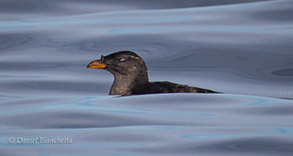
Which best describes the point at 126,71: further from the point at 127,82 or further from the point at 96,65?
the point at 96,65

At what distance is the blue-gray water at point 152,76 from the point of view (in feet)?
22.7

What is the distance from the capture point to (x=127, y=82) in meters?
10.4

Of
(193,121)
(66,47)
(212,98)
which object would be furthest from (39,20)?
(193,121)

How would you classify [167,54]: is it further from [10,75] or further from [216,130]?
[216,130]

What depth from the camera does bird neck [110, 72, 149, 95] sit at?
1033cm

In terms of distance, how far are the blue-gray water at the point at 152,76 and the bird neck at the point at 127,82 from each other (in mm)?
202

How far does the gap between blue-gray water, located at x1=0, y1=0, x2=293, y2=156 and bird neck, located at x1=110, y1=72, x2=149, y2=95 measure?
7.9 inches

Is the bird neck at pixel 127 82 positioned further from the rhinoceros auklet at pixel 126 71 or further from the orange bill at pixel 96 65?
the orange bill at pixel 96 65

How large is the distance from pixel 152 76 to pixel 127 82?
1778 millimetres

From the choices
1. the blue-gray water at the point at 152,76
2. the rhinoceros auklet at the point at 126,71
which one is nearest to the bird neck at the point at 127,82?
the rhinoceros auklet at the point at 126,71

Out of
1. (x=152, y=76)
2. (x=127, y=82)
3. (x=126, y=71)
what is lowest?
(x=127, y=82)

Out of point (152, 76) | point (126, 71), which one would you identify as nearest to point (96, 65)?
point (126, 71)

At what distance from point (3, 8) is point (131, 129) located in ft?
31.9

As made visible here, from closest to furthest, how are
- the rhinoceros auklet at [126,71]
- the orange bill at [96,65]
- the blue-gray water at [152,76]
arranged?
the blue-gray water at [152,76] < the rhinoceros auklet at [126,71] < the orange bill at [96,65]
